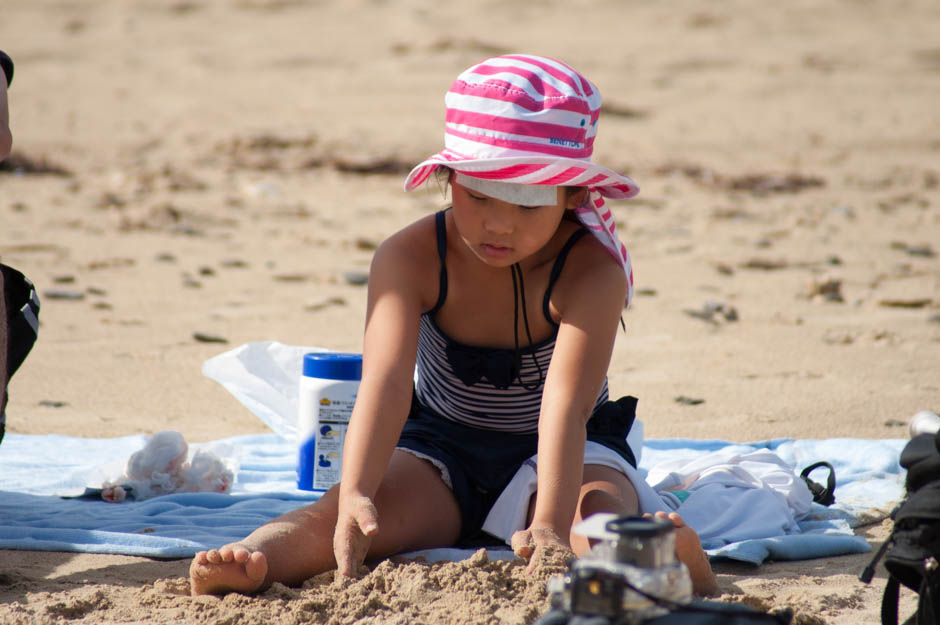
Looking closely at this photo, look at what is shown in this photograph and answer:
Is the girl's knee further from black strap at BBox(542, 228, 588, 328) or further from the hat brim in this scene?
the hat brim

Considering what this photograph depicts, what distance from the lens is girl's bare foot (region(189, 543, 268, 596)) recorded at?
2141 millimetres

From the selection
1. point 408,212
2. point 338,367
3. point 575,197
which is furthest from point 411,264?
point 408,212

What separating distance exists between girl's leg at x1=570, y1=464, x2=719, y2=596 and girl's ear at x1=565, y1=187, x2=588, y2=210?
0.59 meters

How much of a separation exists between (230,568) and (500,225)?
86 cm

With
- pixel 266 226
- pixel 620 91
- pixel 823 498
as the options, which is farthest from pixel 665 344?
pixel 620 91

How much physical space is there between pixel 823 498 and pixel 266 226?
5227mm

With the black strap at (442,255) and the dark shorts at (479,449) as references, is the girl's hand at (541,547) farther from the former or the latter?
the black strap at (442,255)

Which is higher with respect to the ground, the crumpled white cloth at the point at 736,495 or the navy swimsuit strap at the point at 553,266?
the navy swimsuit strap at the point at 553,266

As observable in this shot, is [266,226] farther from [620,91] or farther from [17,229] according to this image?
[620,91]

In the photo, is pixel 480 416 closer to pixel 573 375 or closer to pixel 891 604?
pixel 573 375

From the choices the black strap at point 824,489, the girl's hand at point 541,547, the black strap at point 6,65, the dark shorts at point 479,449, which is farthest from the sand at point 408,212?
the black strap at point 6,65

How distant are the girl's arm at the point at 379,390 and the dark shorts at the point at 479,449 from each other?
0.30 metres

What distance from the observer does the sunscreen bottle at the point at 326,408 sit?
299 centimetres

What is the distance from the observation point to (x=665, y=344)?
16.1ft
